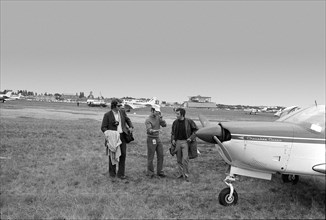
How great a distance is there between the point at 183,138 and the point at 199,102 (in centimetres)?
12442

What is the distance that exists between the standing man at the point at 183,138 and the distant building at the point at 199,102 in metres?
111

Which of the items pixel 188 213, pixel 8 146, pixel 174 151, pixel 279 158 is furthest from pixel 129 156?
pixel 279 158

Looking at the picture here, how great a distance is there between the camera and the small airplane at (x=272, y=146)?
4.49 m

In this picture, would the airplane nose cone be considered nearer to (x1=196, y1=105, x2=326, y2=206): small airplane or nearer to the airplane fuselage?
(x1=196, y1=105, x2=326, y2=206): small airplane

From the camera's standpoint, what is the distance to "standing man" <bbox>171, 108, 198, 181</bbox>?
265 inches

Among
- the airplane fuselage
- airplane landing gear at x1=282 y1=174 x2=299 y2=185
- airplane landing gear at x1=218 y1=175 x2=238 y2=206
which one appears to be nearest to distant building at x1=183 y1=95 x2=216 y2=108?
airplane landing gear at x1=282 y1=174 x2=299 y2=185

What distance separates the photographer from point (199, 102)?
130000 mm

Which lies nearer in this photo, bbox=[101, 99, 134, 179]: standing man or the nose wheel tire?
the nose wheel tire

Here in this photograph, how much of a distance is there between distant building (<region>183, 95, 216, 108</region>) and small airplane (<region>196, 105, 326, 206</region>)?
112620 millimetres

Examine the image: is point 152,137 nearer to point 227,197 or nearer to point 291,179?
point 227,197

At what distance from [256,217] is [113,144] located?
347 cm

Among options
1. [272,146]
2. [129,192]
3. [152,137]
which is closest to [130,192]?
[129,192]

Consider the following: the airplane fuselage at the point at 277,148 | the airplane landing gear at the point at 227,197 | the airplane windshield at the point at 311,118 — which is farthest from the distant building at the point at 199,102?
the airplane fuselage at the point at 277,148

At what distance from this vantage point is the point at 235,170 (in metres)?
4.91
